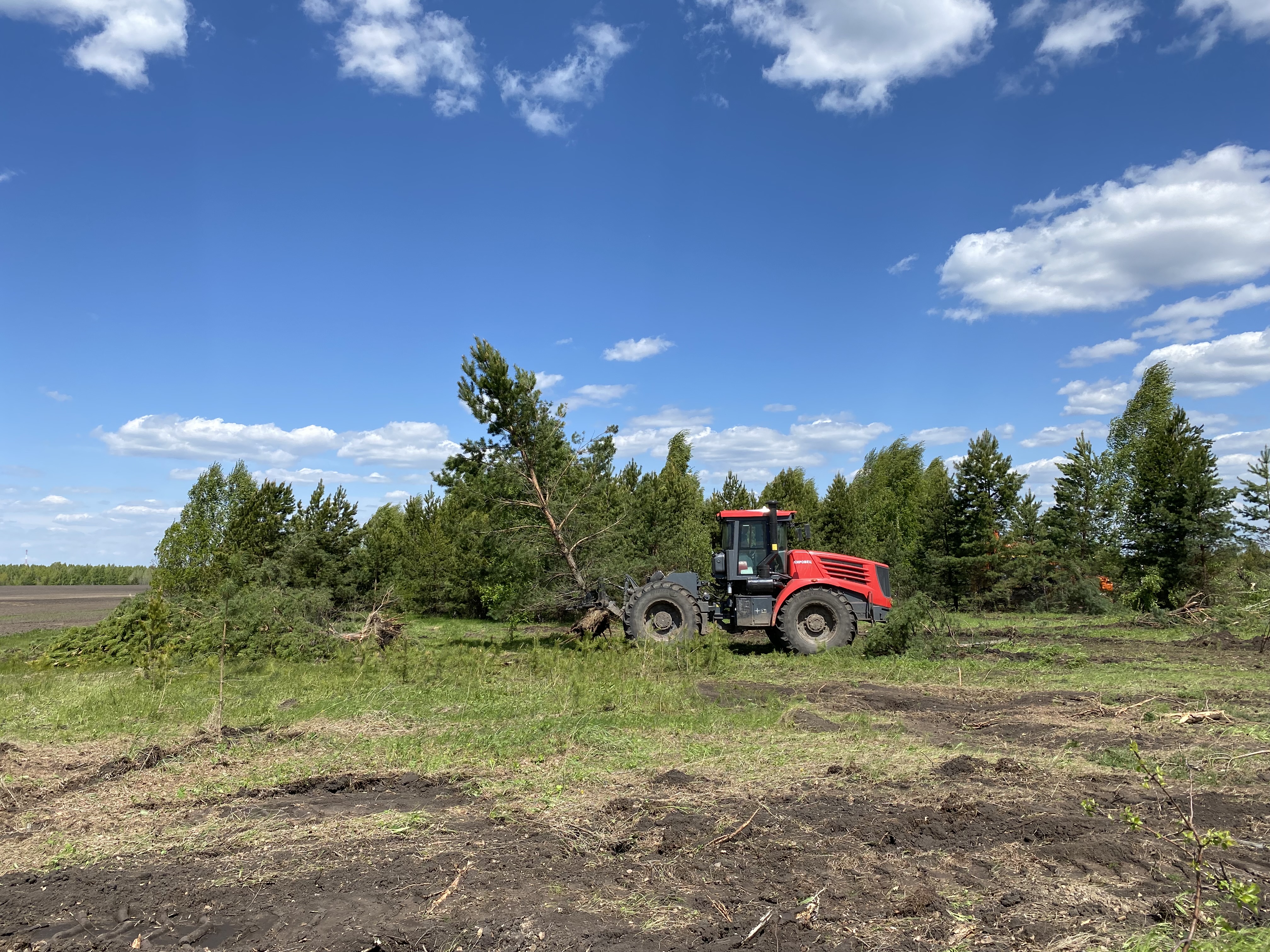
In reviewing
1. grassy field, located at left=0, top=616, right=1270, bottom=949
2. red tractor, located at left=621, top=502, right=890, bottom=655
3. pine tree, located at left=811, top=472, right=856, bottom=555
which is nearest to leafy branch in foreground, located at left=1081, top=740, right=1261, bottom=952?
grassy field, located at left=0, top=616, right=1270, bottom=949

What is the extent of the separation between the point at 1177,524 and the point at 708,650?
19.3m

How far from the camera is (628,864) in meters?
4.87

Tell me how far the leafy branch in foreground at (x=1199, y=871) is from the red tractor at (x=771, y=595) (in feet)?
29.3

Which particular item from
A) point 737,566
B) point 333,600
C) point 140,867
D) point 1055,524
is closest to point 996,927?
point 140,867

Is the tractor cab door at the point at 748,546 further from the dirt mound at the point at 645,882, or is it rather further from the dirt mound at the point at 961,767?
the dirt mound at the point at 645,882

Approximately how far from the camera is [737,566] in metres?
16.0

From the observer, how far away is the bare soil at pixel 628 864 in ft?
13.2

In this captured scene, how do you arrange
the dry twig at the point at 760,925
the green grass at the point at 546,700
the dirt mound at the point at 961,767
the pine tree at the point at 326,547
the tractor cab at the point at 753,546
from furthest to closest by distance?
the pine tree at the point at 326,547, the tractor cab at the point at 753,546, the green grass at the point at 546,700, the dirt mound at the point at 961,767, the dry twig at the point at 760,925

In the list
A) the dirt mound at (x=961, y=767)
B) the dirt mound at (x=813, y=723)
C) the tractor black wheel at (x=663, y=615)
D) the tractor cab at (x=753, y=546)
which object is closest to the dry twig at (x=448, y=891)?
the dirt mound at (x=961, y=767)

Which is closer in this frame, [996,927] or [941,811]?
[996,927]

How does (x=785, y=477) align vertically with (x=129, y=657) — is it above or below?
above

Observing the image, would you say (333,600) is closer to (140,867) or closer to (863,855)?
(140,867)

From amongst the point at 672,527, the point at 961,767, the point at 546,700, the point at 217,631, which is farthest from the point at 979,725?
the point at 672,527

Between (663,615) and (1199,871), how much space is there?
12.4 m
